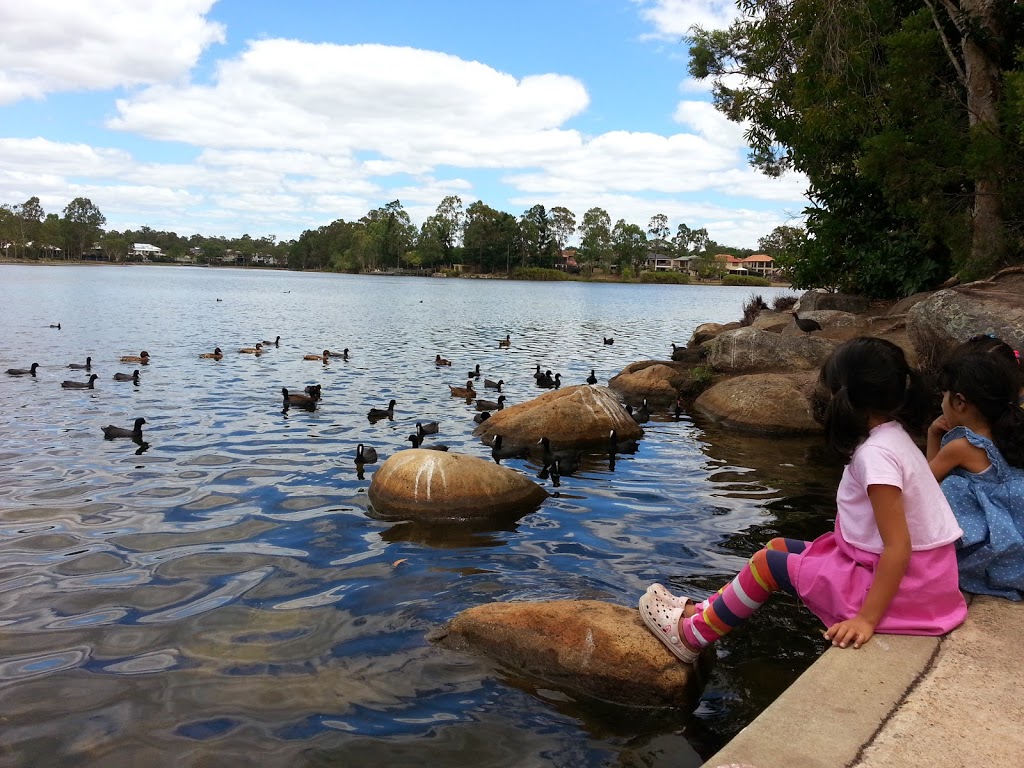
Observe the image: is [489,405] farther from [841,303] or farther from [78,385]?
[841,303]

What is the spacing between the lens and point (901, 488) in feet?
11.2

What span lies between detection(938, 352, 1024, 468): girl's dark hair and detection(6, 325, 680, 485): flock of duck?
19.1 ft

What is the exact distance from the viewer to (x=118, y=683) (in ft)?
15.0

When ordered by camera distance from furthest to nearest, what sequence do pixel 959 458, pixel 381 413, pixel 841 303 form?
pixel 841 303
pixel 381 413
pixel 959 458

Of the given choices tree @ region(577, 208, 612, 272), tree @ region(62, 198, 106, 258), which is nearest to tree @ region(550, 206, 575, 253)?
tree @ region(577, 208, 612, 272)

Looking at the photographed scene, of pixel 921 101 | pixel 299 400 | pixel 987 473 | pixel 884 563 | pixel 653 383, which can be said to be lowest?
pixel 299 400

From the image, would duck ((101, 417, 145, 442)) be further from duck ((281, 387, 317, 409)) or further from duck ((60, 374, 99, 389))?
duck ((60, 374, 99, 389))

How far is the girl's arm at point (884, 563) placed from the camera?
3400 millimetres

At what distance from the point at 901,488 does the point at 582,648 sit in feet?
7.09

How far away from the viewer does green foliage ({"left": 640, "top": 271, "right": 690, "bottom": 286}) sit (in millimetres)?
151125

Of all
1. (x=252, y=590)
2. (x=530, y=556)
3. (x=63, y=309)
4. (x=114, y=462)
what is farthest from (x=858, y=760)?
(x=63, y=309)

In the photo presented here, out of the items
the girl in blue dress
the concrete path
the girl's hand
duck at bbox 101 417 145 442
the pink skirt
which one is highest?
the girl in blue dress

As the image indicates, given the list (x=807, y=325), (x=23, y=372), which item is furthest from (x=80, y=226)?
(x=807, y=325)

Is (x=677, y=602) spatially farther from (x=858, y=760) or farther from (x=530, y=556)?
(x=530, y=556)
